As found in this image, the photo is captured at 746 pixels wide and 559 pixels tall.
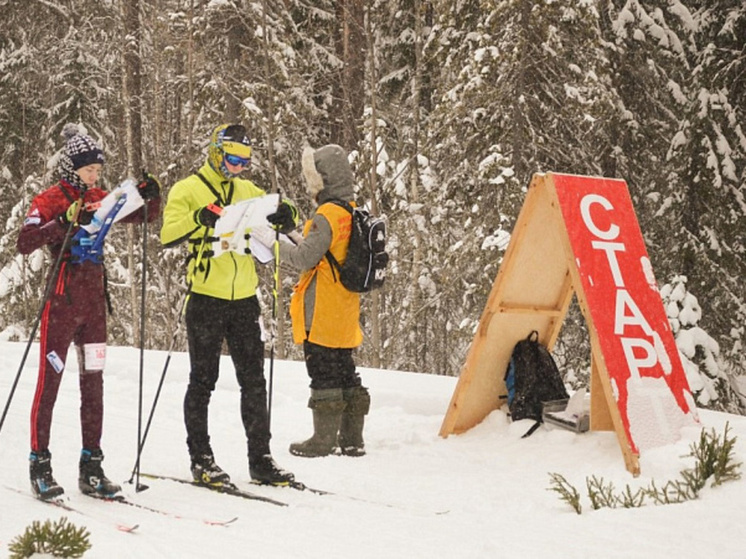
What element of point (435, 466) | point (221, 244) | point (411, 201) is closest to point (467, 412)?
point (435, 466)

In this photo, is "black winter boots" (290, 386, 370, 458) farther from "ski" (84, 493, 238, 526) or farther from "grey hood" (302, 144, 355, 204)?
"ski" (84, 493, 238, 526)

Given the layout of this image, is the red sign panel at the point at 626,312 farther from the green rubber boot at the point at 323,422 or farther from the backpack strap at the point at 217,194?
the backpack strap at the point at 217,194

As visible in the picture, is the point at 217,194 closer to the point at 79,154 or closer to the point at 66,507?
the point at 79,154

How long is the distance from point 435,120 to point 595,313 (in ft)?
23.8

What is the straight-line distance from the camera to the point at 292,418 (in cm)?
747

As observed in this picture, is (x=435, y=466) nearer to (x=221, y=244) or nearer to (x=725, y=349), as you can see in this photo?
(x=221, y=244)

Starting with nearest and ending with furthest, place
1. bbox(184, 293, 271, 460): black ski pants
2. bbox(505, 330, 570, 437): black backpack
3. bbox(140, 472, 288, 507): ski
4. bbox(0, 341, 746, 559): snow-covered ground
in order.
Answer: bbox(0, 341, 746, 559): snow-covered ground
bbox(140, 472, 288, 507): ski
bbox(184, 293, 271, 460): black ski pants
bbox(505, 330, 570, 437): black backpack

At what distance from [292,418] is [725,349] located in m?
7.55

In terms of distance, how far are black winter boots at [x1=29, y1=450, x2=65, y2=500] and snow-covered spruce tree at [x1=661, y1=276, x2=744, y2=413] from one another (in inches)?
339

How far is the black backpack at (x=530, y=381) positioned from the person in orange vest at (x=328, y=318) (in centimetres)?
134

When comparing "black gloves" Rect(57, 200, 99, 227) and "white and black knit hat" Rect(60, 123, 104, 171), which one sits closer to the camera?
"black gloves" Rect(57, 200, 99, 227)

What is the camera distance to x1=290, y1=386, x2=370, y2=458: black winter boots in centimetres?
606

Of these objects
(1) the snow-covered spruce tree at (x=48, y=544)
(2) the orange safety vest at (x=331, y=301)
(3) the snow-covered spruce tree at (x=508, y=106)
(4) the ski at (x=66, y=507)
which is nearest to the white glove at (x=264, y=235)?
(2) the orange safety vest at (x=331, y=301)

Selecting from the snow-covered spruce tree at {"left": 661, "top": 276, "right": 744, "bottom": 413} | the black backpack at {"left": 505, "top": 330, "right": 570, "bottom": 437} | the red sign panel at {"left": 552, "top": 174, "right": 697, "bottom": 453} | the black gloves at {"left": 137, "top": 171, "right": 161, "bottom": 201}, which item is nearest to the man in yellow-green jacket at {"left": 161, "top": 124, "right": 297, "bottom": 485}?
the black gloves at {"left": 137, "top": 171, "right": 161, "bottom": 201}
